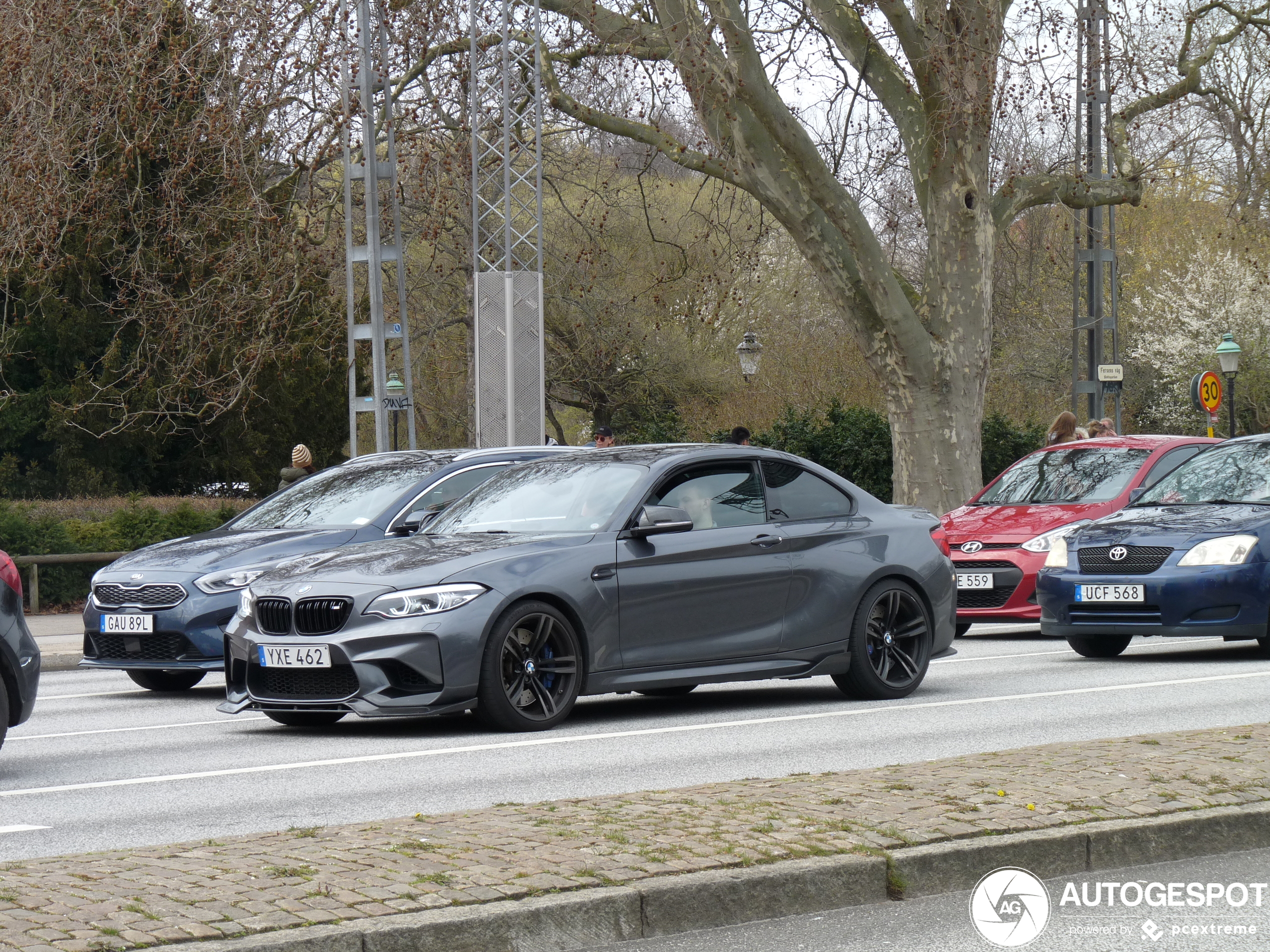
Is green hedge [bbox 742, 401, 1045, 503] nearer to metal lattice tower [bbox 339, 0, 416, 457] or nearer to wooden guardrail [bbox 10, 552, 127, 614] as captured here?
metal lattice tower [bbox 339, 0, 416, 457]

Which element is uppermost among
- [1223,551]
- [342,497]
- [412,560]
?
[342,497]

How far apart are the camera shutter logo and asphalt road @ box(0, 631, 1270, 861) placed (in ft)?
7.14

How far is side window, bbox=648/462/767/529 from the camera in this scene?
35.6 ft

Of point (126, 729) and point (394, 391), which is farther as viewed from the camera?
point (394, 391)

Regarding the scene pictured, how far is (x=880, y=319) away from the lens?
2225 cm

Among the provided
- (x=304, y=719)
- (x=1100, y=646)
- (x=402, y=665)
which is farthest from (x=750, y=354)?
(x=402, y=665)

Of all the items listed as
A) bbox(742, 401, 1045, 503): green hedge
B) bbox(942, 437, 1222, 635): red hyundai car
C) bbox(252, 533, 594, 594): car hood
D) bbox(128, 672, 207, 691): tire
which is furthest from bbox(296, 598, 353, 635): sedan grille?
bbox(742, 401, 1045, 503): green hedge

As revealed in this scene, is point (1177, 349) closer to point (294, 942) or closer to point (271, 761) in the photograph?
point (271, 761)

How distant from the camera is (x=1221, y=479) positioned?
1456 cm

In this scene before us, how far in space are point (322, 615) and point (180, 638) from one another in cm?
314

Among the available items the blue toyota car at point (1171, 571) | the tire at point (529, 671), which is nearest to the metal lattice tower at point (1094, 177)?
the blue toyota car at point (1171, 571)

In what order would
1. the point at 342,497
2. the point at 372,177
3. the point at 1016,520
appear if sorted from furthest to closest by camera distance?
the point at 372,177 → the point at 1016,520 → the point at 342,497

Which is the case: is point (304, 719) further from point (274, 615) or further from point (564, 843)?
point (564, 843)

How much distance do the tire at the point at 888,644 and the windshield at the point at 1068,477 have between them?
19.9ft
